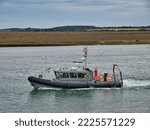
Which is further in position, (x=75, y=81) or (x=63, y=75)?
(x=75, y=81)

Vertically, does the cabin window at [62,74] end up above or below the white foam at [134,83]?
above

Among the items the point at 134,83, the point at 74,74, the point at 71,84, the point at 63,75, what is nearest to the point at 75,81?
the point at 71,84

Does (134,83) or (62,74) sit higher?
(62,74)

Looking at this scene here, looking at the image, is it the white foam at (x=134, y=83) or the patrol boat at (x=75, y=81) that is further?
the white foam at (x=134, y=83)

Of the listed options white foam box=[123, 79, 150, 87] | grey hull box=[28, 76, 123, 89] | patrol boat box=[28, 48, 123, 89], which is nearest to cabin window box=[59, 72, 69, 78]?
patrol boat box=[28, 48, 123, 89]

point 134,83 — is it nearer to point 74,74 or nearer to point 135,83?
point 135,83

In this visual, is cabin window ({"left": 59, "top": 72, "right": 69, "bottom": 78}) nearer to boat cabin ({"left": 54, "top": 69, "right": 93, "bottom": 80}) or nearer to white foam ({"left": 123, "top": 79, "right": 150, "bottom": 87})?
boat cabin ({"left": 54, "top": 69, "right": 93, "bottom": 80})

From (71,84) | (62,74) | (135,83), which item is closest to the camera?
(62,74)

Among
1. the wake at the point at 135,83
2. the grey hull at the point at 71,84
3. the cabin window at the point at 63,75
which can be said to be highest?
the cabin window at the point at 63,75

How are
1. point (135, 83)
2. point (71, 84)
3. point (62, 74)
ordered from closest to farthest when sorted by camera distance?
point (62, 74) < point (71, 84) < point (135, 83)

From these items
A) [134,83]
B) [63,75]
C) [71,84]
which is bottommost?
[134,83]

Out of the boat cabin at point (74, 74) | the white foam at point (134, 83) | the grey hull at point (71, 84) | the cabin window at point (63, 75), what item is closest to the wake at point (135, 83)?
the white foam at point (134, 83)

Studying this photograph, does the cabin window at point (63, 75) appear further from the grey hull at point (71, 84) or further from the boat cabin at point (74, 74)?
the grey hull at point (71, 84)

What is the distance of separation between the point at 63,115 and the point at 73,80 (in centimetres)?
1522
